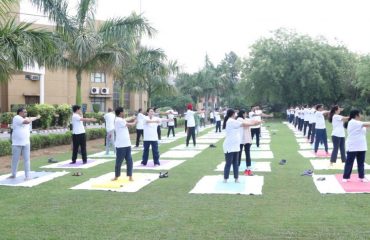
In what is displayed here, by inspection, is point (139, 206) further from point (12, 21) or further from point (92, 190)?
point (12, 21)

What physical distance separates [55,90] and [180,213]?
3679cm

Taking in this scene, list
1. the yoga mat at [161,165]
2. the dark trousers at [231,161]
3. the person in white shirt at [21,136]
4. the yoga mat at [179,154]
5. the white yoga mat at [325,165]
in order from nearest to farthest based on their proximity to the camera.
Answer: the dark trousers at [231,161]
the person in white shirt at [21,136]
the white yoga mat at [325,165]
the yoga mat at [161,165]
the yoga mat at [179,154]

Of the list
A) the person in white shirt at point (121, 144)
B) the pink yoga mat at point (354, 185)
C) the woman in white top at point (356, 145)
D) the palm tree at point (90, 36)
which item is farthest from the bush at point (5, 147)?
the woman in white top at point (356, 145)

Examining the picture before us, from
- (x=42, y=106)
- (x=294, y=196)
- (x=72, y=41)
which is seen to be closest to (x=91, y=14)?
(x=72, y=41)

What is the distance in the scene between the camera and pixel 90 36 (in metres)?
16.7

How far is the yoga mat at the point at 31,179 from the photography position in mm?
10102

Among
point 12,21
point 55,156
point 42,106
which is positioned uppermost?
point 12,21

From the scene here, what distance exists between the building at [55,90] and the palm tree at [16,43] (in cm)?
1518

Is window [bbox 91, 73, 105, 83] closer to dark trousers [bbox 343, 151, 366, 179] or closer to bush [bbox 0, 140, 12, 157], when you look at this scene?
bush [bbox 0, 140, 12, 157]

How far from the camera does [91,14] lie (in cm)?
1723

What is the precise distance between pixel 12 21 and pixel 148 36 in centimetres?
879

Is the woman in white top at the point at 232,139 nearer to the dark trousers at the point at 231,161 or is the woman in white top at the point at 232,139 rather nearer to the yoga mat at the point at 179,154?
the dark trousers at the point at 231,161

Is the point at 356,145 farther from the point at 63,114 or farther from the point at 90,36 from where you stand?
the point at 63,114

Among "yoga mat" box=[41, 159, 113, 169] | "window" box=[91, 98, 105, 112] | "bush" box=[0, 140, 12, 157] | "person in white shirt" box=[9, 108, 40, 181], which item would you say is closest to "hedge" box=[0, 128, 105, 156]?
"bush" box=[0, 140, 12, 157]
